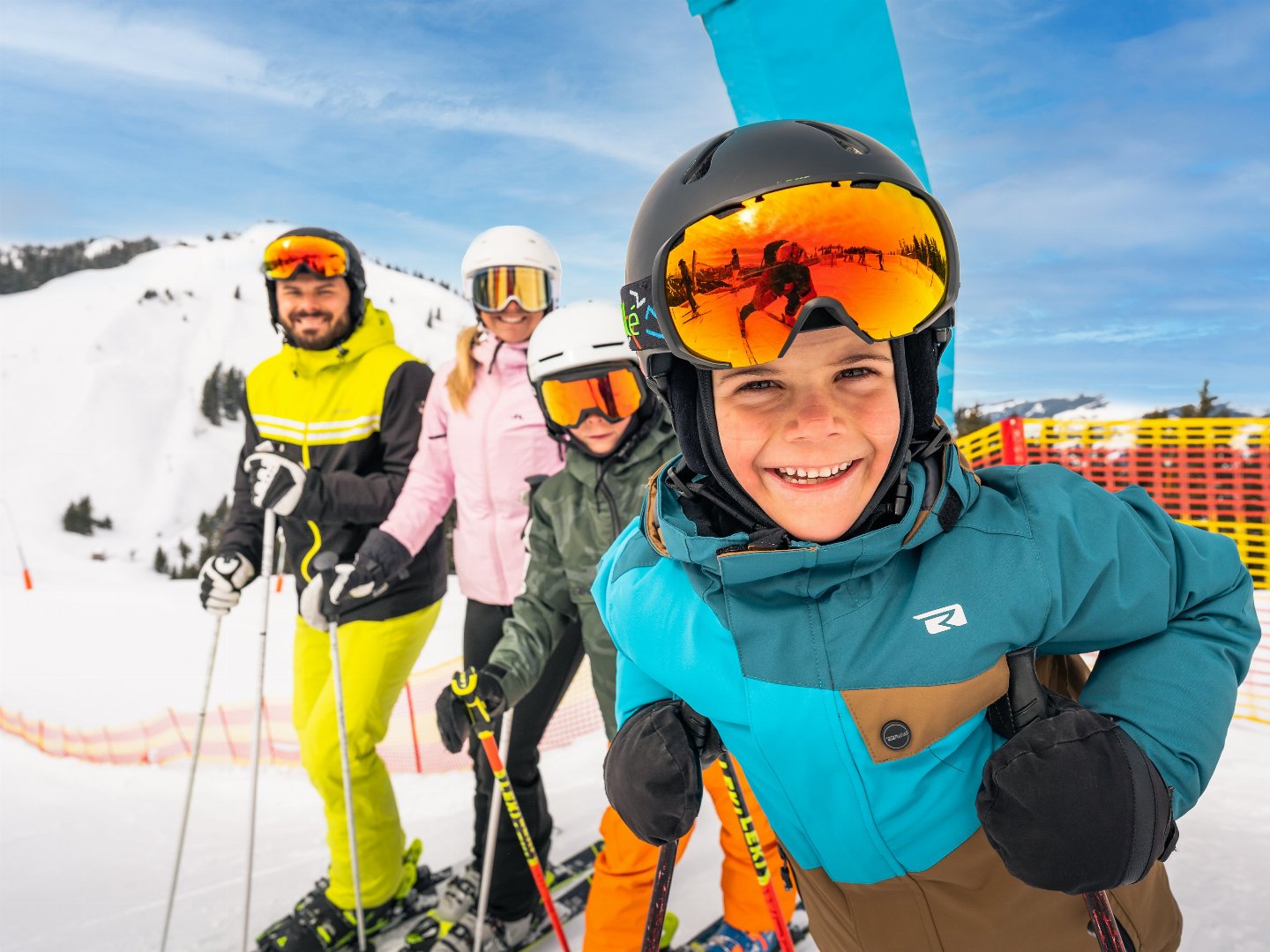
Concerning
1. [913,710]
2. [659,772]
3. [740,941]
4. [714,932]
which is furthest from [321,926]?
[913,710]

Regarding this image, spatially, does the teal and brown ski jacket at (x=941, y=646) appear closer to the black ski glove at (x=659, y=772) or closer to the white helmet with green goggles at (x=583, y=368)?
the black ski glove at (x=659, y=772)

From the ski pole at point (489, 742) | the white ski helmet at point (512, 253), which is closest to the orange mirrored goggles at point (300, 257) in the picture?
the white ski helmet at point (512, 253)

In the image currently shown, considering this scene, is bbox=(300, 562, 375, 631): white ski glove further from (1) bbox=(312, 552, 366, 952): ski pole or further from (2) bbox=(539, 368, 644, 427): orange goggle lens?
(2) bbox=(539, 368, 644, 427): orange goggle lens

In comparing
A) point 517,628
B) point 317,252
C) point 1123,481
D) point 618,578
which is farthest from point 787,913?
point 1123,481

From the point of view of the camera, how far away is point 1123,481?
10438mm

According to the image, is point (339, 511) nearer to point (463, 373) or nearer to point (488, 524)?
point (488, 524)

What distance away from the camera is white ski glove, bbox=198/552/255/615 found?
3494mm

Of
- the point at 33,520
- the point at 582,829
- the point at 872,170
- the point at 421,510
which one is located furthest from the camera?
the point at 33,520

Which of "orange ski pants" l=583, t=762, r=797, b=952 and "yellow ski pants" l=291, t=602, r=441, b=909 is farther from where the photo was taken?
"yellow ski pants" l=291, t=602, r=441, b=909

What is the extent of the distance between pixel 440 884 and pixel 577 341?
9.00 ft

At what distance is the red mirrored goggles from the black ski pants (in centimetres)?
202

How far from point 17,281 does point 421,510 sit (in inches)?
4576

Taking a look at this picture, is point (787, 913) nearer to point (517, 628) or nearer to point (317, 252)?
point (517, 628)

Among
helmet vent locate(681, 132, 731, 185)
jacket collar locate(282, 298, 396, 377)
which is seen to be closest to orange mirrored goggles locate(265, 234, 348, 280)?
jacket collar locate(282, 298, 396, 377)
